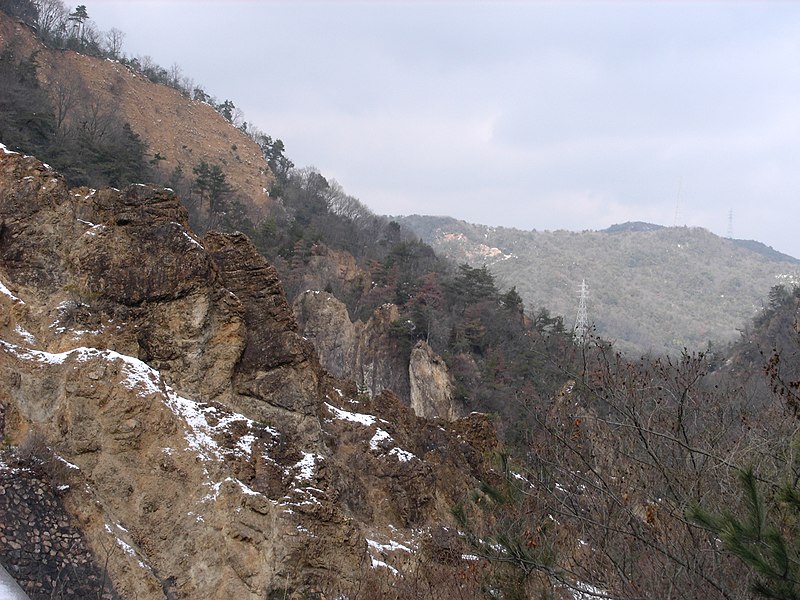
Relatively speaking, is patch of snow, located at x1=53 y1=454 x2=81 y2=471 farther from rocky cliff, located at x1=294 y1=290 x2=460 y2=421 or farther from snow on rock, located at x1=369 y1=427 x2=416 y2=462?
rocky cliff, located at x1=294 y1=290 x2=460 y2=421

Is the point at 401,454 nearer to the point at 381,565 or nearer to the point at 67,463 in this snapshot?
the point at 381,565

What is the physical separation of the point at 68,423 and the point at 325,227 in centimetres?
4042

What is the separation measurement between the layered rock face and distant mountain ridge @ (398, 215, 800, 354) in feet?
204

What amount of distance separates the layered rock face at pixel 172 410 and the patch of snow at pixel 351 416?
1.52 ft

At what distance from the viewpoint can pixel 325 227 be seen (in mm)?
48344

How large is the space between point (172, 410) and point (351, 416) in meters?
4.25

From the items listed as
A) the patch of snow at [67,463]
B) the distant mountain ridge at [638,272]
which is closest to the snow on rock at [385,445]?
the patch of snow at [67,463]

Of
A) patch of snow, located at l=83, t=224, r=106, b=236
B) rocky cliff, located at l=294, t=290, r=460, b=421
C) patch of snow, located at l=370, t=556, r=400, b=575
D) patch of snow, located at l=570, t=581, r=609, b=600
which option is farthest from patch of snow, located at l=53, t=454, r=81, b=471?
rocky cliff, located at l=294, t=290, r=460, b=421

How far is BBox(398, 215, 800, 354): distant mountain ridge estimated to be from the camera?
Result: 89.7 metres

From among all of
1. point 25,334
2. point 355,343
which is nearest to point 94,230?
point 25,334

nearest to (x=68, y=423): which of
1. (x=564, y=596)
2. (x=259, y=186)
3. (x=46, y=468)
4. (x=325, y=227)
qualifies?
(x=46, y=468)

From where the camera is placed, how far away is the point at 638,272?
13000 centimetres

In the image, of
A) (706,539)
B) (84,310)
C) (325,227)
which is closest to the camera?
(706,539)

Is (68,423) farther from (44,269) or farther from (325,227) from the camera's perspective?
(325,227)
